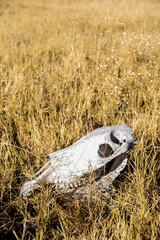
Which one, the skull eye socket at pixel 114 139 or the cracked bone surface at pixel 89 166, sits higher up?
the skull eye socket at pixel 114 139

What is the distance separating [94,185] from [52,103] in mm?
1274

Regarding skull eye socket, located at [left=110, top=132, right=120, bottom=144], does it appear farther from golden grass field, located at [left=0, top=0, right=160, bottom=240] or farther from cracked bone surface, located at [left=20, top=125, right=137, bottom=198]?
golden grass field, located at [left=0, top=0, right=160, bottom=240]

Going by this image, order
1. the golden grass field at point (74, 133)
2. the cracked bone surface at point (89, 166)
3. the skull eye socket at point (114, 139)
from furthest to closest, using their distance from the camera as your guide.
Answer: the skull eye socket at point (114, 139) < the cracked bone surface at point (89, 166) < the golden grass field at point (74, 133)


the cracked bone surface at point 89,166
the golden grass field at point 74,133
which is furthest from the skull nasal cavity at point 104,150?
the golden grass field at point 74,133

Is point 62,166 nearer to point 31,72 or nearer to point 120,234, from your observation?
point 120,234

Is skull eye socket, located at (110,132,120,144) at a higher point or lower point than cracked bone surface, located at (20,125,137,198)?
higher

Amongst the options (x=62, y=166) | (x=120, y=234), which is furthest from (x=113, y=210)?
(x=62, y=166)

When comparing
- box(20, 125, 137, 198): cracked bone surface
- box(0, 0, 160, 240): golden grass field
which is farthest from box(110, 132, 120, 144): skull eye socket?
box(0, 0, 160, 240): golden grass field

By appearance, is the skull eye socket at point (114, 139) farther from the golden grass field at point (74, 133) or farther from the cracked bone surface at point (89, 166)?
the golden grass field at point (74, 133)

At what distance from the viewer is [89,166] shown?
1311mm

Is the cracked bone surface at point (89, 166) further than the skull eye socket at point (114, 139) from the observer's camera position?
No

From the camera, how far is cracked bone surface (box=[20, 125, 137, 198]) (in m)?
1.35

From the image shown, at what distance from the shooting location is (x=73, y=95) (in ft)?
8.11

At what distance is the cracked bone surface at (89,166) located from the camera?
1.35 meters
